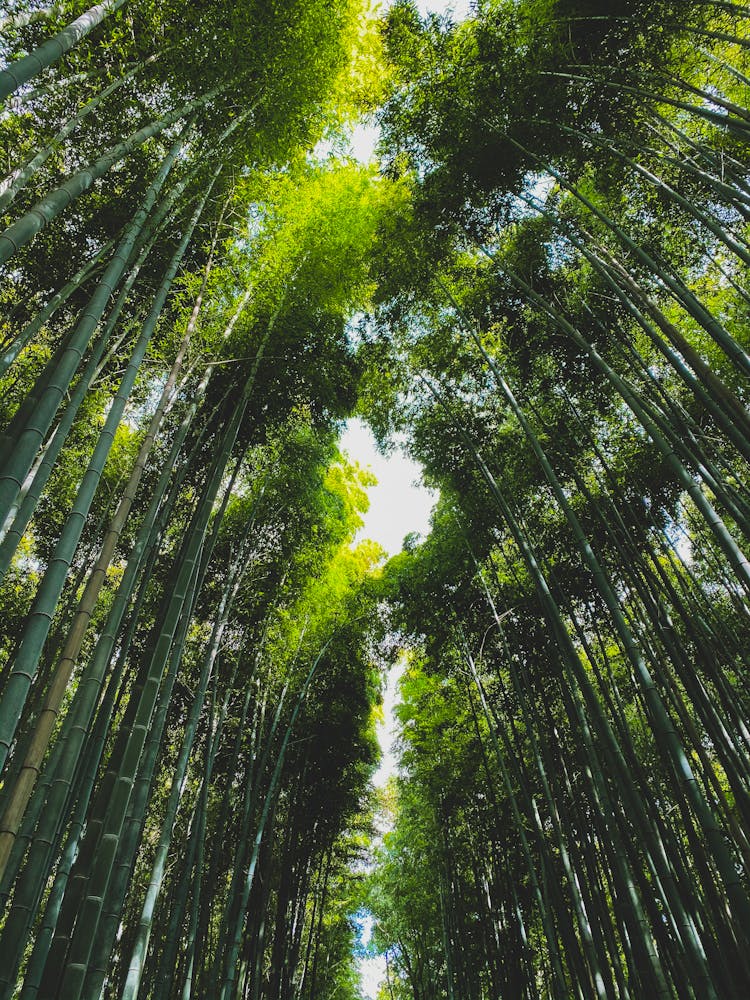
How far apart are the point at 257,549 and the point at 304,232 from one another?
10.7 ft

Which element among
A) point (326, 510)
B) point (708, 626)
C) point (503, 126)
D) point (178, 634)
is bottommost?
point (178, 634)

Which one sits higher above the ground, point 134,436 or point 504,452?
point 134,436

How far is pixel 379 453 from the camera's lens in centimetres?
609

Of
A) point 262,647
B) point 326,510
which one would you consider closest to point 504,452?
point 326,510

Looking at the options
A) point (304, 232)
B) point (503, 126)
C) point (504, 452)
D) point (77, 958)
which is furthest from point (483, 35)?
point (77, 958)

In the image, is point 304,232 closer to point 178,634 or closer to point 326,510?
point 326,510

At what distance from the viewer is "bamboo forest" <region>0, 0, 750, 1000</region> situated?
222 cm

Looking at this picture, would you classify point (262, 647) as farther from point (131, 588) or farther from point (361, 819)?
point (361, 819)

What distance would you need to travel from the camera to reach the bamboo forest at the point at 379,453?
7.29 feet

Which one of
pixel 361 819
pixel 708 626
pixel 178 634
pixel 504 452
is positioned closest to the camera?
pixel 178 634

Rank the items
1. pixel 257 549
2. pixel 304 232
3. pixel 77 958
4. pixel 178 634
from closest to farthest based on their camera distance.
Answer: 1. pixel 77 958
2. pixel 178 634
3. pixel 304 232
4. pixel 257 549

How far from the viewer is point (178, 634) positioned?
288 centimetres

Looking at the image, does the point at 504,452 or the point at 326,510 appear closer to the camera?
the point at 504,452

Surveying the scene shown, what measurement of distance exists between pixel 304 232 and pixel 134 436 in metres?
2.71
